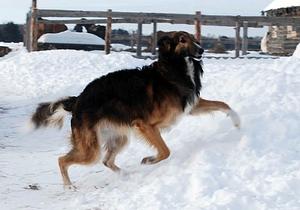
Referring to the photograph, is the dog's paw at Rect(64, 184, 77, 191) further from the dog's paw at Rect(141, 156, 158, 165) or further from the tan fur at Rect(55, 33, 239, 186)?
the dog's paw at Rect(141, 156, 158, 165)

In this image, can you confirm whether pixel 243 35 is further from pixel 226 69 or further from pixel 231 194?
pixel 231 194

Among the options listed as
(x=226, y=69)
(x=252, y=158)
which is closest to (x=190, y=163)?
(x=252, y=158)

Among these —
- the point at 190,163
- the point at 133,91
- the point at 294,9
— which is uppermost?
the point at 294,9

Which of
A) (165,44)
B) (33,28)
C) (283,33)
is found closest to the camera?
(165,44)

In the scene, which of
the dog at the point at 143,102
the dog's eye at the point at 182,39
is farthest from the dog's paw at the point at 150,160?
the dog's eye at the point at 182,39

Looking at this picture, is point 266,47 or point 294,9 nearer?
point 294,9

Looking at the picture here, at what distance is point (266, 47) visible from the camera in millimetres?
33250

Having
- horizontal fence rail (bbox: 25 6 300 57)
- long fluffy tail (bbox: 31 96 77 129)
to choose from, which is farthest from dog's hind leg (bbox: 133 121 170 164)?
horizontal fence rail (bbox: 25 6 300 57)

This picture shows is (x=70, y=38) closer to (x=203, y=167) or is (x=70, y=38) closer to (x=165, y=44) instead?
(x=165, y=44)

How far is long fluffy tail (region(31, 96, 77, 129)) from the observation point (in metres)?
7.00

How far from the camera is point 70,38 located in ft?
93.8

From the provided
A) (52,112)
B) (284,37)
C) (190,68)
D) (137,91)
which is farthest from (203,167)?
(284,37)

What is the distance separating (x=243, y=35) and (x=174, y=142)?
15044 mm

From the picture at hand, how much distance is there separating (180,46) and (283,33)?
25.1 m
